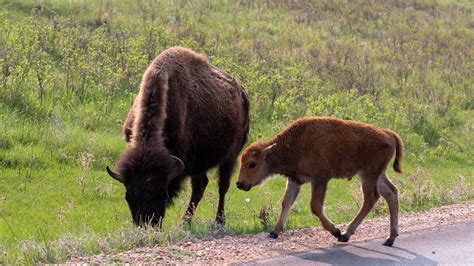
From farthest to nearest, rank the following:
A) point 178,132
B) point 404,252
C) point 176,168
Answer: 1. point 178,132
2. point 176,168
3. point 404,252

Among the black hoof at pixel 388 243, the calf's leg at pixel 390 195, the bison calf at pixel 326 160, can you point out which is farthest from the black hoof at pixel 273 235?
the calf's leg at pixel 390 195

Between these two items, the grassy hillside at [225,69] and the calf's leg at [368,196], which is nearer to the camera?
the calf's leg at [368,196]

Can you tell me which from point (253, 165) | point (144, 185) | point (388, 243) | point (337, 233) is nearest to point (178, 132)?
point (253, 165)

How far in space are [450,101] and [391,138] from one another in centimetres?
1274

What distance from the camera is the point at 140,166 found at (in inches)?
358

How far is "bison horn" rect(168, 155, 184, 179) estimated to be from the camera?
944 cm

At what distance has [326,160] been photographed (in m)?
9.70

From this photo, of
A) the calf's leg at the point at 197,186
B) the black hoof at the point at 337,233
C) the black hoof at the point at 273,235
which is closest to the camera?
the black hoof at the point at 337,233

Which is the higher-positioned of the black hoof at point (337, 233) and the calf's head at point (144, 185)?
the calf's head at point (144, 185)

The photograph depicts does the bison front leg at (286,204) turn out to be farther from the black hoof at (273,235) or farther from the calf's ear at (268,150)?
the calf's ear at (268,150)

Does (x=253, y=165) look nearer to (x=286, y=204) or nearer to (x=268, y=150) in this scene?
(x=268, y=150)

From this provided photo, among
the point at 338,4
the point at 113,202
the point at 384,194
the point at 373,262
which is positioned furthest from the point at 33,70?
the point at 338,4

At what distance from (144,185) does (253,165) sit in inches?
63.9

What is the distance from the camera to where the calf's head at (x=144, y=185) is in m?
9.03
